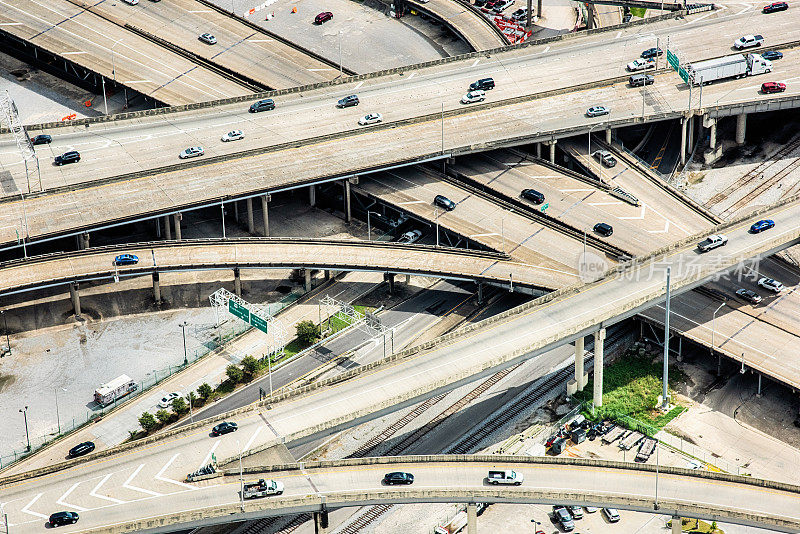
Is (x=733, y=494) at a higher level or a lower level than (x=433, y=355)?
lower

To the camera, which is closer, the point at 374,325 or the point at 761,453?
the point at 761,453

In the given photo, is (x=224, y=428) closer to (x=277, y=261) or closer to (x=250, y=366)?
(x=250, y=366)

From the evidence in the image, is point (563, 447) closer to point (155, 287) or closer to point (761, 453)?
point (761, 453)

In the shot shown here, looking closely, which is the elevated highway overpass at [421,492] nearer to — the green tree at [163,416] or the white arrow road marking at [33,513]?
the white arrow road marking at [33,513]

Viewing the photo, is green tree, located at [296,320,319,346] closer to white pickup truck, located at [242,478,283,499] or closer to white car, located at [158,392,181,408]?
white car, located at [158,392,181,408]

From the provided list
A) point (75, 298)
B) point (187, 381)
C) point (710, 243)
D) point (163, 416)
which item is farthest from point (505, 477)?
point (75, 298)

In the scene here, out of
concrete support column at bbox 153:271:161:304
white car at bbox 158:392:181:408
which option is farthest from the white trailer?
concrete support column at bbox 153:271:161:304

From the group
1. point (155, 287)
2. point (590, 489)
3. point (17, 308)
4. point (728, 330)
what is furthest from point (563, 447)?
point (17, 308)
